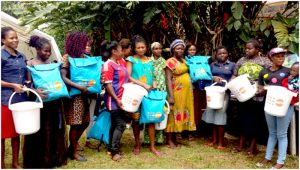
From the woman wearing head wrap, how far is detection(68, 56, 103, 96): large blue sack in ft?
3.98

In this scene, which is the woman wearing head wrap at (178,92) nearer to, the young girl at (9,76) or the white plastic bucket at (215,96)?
the white plastic bucket at (215,96)

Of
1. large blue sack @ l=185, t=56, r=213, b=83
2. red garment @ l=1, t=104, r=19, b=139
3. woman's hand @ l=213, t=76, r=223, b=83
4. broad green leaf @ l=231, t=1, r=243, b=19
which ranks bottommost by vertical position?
red garment @ l=1, t=104, r=19, b=139

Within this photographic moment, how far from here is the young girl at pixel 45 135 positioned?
4031 millimetres

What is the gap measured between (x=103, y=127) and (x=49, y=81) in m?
1.33

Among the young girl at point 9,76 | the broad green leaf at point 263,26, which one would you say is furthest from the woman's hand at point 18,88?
the broad green leaf at point 263,26

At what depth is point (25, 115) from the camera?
3.61 meters

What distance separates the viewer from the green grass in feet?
14.7

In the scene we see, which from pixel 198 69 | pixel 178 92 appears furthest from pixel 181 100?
pixel 198 69

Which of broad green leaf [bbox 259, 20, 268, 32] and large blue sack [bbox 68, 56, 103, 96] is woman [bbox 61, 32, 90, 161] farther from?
broad green leaf [bbox 259, 20, 268, 32]

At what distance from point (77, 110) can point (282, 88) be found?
7.77 feet

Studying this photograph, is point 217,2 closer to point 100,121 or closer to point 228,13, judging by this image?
point 228,13

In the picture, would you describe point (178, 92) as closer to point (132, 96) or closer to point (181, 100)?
point (181, 100)

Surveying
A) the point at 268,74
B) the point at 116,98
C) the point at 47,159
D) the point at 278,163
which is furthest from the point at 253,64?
the point at 47,159

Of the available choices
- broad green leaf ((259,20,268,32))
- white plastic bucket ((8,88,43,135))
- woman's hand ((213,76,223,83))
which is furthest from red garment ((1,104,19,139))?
broad green leaf ((259,20,268,32))
